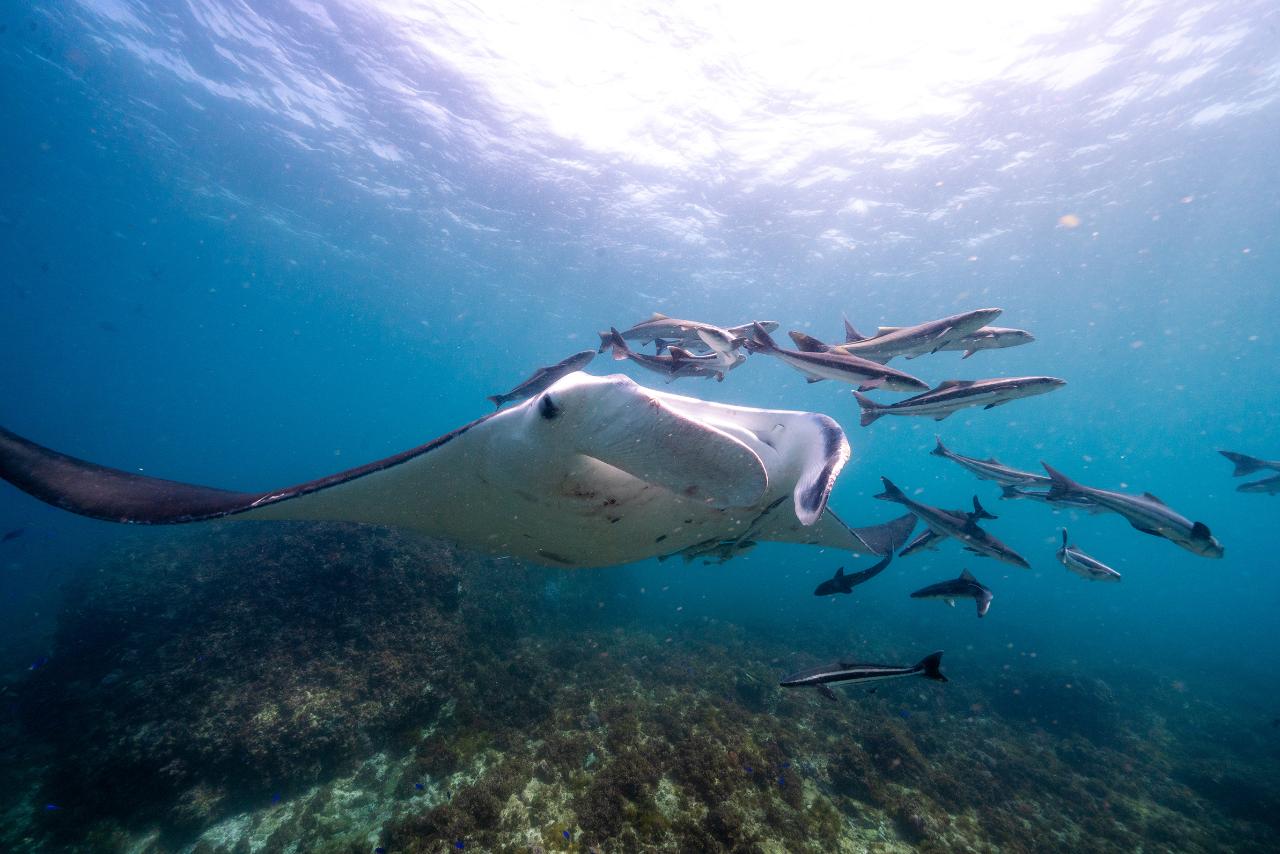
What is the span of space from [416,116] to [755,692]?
2283 cm

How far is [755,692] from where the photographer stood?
332 inches

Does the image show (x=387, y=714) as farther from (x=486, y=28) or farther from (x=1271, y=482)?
(x=486, y=28)

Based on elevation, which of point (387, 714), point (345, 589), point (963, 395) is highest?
point (963, 395)

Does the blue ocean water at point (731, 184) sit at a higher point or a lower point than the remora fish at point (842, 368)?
higher

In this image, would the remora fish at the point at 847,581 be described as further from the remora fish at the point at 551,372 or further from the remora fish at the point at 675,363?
the remora fish at the point at 551,372

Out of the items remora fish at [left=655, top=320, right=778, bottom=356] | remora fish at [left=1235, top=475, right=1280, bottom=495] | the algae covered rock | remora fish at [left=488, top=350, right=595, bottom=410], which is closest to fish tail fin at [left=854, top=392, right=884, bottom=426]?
remora fish at [left=655, top=320, right=778, bottom=356]

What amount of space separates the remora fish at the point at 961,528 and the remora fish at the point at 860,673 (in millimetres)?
2072

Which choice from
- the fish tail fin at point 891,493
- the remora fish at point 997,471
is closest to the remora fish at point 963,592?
the fish tail fin at point 891,493

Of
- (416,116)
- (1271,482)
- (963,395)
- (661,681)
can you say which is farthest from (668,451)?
(416,116)

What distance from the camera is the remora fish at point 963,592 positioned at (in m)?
4.84

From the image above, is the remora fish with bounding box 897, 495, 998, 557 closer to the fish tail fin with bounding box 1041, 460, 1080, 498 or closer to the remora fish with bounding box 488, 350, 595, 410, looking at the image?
the fish tail fin with bounding box 1041, 460, 1080, 498

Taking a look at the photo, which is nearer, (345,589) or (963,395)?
(963,395)

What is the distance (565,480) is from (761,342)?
7.94 feet

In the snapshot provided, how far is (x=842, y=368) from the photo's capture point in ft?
13.0
